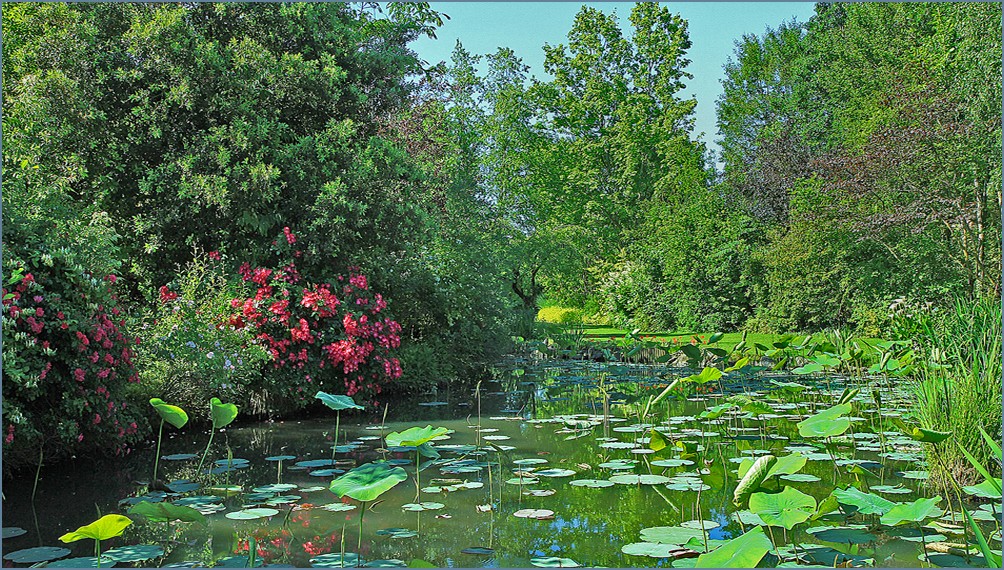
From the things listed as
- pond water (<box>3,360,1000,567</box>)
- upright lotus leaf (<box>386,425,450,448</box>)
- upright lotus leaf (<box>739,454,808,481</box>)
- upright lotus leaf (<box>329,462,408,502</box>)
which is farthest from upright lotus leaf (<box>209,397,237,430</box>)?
upright lotus leaf (<box>739,454,808,481</box>)

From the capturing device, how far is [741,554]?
2111 mm

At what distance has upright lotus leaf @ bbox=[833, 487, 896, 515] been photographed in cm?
271

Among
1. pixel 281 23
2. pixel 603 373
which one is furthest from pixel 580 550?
pixel 603 373

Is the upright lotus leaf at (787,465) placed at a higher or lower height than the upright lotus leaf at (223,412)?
lower

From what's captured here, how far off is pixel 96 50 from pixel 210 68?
1.09m

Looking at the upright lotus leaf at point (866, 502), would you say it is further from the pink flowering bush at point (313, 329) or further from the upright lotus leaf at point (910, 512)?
the pink flowering bush at point (313, 329)

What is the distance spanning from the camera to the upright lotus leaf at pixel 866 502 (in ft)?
8.89

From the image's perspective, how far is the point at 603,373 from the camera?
10.8 m

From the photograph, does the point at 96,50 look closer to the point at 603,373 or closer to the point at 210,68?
the point at 210,68

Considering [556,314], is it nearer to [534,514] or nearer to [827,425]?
[827,425]

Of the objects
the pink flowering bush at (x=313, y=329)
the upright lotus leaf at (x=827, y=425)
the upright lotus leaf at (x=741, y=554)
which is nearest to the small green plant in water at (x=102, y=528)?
the upright lotus leaf at (x=741, y=554)

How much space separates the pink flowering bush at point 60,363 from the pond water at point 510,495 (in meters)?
0.24

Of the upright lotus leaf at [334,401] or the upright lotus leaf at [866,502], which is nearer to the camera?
the upright lotus leaf at [866,502]

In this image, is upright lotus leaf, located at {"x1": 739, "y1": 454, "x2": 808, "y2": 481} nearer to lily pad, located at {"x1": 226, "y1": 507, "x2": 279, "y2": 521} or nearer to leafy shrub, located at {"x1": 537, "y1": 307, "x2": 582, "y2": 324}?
lily pad, located at {"x1": 226, "y1": 507, "x2": 279, "y2": 521}
